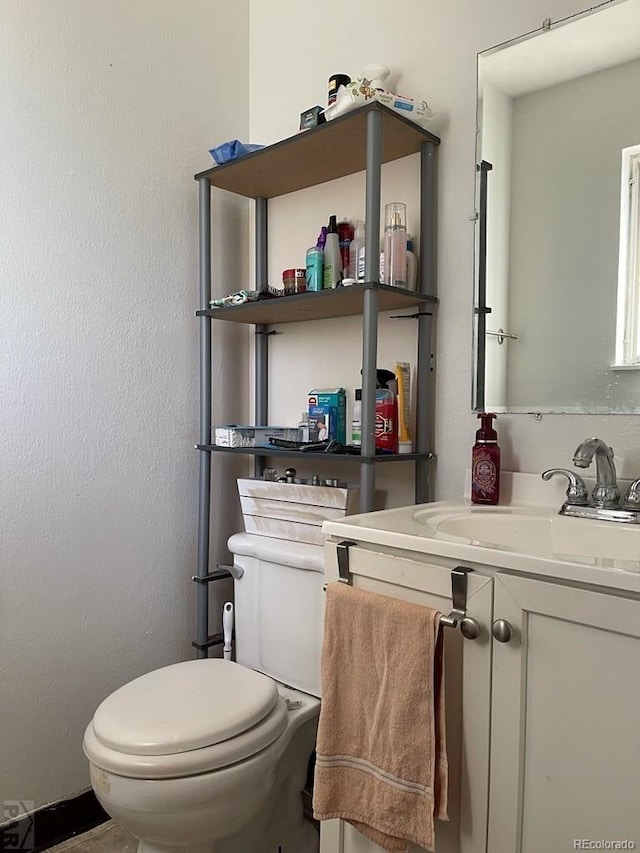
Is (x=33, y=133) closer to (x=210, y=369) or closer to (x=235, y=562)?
(x=210, y=369)

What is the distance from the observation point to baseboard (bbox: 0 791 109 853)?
1.44 metres

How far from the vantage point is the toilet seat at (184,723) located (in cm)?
110

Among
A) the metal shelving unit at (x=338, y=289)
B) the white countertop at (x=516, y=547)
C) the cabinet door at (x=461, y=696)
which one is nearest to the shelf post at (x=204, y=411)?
the metal shelving unit at (x=338, y=289)

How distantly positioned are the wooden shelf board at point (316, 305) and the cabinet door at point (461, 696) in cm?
62

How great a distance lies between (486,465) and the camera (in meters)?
1.30

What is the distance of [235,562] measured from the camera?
1.67 meters

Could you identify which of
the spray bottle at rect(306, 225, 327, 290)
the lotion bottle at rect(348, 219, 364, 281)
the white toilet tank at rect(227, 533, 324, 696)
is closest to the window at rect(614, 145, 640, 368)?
the lotion bottle at rect(348, 219, 364, 281)

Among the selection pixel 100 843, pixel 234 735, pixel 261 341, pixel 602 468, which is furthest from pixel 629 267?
pixel 100 843

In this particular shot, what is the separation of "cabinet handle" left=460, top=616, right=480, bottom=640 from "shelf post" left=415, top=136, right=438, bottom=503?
0.58 metres

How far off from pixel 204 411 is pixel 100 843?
3.56 feet

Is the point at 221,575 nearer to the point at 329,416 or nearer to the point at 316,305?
the point at 329,416

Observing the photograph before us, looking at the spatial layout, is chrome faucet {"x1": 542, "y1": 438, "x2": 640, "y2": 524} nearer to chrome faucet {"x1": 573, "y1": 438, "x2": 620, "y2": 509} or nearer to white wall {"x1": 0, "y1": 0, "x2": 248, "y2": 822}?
chrome faucet {"x1": 573, "y1": 438, "x2": 620, "y2": 509}

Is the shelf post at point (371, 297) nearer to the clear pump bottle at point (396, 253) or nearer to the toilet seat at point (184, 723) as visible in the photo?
the clear pump bottle at point (396, 253)

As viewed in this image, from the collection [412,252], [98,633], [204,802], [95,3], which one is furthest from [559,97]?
[98,633]
